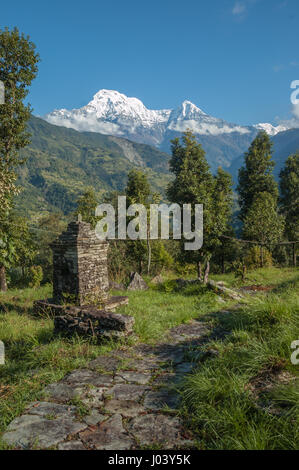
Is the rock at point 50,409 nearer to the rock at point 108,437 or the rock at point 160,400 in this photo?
the rock at point 108,437

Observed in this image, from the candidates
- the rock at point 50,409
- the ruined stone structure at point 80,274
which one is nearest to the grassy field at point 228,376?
the rock at point 50,409

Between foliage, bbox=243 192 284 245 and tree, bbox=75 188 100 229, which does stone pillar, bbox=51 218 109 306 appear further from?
tree, bbox=75 188 100 229

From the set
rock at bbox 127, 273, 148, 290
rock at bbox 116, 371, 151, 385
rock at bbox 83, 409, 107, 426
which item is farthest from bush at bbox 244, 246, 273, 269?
rock at bbox 83, 409, 107, 426

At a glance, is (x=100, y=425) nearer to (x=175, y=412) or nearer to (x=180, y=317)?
(x=175, y=412)

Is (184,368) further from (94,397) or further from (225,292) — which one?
(225,292)

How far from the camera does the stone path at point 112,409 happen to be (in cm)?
302

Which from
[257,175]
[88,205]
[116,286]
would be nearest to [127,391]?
[116,286]

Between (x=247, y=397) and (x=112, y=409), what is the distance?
5.43ft

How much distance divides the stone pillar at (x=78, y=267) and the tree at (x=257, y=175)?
22.4m

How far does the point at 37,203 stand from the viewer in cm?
19262

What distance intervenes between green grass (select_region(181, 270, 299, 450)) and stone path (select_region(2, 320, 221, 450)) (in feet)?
0.88

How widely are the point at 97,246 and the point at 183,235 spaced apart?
5.20m

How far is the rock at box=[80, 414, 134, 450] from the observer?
2.94 metres

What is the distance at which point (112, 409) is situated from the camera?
11.9 feet
